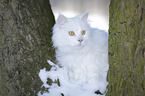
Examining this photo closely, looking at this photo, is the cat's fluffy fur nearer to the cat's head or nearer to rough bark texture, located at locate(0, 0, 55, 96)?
the cat's head

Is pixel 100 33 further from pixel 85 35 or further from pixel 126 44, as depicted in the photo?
pixel 126 44

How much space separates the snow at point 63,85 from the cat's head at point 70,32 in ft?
1.34

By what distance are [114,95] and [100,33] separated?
1.22 meters

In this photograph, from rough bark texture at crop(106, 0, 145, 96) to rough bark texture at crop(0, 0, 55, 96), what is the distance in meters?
0.92

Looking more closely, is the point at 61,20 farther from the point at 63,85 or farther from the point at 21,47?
the point at 63,85

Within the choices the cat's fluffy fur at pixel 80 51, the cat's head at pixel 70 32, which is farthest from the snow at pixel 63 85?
the cat's head at pixel 70 32

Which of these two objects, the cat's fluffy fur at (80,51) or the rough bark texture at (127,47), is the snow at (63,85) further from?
the rough bark texture at (127,47)

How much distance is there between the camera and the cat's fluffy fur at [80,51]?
2074 millimetres

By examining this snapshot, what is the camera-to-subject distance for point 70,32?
6.98 ft

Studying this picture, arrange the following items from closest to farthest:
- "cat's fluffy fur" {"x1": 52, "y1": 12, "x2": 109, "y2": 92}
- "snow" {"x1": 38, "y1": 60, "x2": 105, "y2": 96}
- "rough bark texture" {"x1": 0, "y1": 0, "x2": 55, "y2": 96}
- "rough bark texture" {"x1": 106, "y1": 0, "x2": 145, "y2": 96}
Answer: "rough bark texture" {"x1": 106, "y1": 0, "x2": 145, "y2": 96} → "rough bark texture" {"x1": 0, "y1": 0, "x2": 55, "y2": 96} → "snow" {"x1": 38, "y1": 60, "x2": 105, "y2": 96} → "cat's fluffy fur" {"x1": 52, "y1": 12, "x2": 109, "y2": 92}

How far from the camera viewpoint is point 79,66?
2154 mm

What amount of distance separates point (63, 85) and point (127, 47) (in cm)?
108

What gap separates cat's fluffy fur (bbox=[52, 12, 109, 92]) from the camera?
81.7 inches

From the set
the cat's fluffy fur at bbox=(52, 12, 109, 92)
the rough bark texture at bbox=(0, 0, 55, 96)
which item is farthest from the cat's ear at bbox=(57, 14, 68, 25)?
the rough bark texture at bbox=(0, 0, 55, 96)
